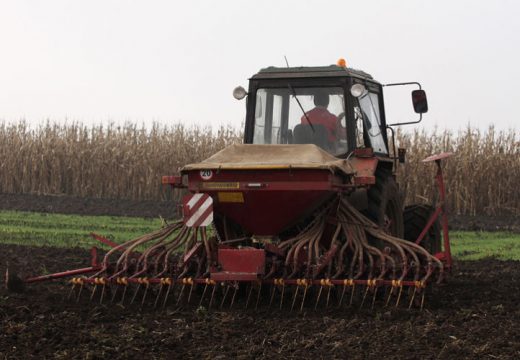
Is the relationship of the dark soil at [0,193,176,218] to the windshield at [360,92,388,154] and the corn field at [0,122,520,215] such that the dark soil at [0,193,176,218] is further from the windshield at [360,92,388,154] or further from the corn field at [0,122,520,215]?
the windshield at [360,92,388,154]

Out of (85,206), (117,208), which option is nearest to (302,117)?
(117,208)

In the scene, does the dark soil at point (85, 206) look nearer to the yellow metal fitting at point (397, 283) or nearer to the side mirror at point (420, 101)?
the side mirror at point (420, 101)

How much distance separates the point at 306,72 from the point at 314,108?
1.22 feet

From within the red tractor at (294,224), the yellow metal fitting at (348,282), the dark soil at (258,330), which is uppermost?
the red tractor at (294,224)

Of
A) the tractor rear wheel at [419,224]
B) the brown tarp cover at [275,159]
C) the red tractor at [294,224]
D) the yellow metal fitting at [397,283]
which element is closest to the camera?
the yellow metal fitting at [397,283]

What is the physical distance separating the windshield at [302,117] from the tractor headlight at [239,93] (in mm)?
166

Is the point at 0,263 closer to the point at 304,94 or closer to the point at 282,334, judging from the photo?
the point at 304,94

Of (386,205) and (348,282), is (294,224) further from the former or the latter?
(386,205)

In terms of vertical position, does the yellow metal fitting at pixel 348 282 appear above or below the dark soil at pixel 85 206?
below

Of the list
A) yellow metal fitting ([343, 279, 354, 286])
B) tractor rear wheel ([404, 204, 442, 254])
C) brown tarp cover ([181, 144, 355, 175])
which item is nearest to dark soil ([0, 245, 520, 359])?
yellow metal fitting ([343, 279, 354, 286])

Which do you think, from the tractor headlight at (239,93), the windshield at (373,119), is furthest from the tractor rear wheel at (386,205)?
the tractor headlight at (239,93)

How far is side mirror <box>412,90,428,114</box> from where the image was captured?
31.7 ft

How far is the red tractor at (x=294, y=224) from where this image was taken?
8.50m

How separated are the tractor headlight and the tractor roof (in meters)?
0.19
